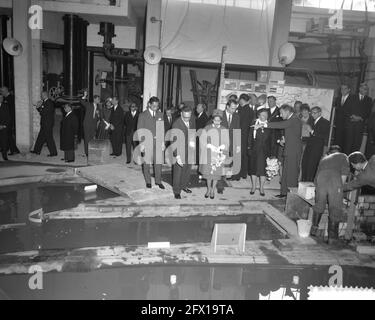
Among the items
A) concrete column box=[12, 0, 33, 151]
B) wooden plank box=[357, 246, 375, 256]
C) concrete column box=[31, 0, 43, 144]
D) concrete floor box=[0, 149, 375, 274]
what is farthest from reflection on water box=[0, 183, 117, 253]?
wooden plank box=[357, 246, 375, 256]

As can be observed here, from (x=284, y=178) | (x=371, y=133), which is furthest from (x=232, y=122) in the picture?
(x=371, y=133)

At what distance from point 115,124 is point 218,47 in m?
4.03

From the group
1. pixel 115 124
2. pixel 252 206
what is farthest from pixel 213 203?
pixel 115 124

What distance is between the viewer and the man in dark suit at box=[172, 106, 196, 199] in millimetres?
6820

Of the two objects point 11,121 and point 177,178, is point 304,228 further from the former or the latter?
point 11,121

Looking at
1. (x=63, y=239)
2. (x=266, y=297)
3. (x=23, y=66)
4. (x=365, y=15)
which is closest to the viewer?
(x=266, y=297)

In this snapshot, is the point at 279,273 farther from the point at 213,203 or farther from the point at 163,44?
the point at 163,44

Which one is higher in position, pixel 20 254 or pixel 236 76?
pixel 236 76

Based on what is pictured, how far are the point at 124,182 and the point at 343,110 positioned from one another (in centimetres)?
635

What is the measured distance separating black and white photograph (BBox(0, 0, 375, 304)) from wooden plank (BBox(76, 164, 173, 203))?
40mm

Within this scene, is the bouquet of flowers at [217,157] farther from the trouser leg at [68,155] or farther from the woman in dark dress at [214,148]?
the trouser leg at [68,155]

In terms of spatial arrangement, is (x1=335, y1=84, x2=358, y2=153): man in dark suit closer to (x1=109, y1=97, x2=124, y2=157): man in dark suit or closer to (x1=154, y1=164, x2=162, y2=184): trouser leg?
(x1=154, y1=164, x2=162, y2=184): trouser leg

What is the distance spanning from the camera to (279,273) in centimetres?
482

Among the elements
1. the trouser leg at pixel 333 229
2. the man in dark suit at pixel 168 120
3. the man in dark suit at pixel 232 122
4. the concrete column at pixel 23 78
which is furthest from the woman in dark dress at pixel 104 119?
the trouser leg at pixel 333 229
